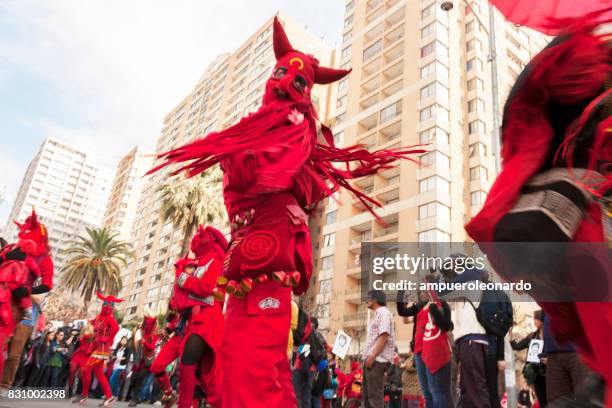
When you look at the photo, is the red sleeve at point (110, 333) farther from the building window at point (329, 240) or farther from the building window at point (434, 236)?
the building window at point (329, 240)

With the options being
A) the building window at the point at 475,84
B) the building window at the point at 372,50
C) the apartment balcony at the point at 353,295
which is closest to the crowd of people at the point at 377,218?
the apartment balcony at the point at 353,295

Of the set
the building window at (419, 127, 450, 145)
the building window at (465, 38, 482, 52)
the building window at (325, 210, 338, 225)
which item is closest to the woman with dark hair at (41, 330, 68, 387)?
the building window at (419, 127, 450, 145)

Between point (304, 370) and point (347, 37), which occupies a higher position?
point (347, 37)

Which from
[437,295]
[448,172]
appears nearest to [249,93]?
[448,172]

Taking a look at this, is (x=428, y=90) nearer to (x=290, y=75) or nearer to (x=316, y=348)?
(x=316, y=348)

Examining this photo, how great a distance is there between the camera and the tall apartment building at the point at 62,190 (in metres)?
131

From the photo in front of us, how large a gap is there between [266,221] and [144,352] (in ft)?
28.5

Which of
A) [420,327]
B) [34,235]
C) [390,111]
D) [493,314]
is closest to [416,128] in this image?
[390,111]

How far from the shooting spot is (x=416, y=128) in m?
31.7

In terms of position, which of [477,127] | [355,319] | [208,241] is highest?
[477,127]

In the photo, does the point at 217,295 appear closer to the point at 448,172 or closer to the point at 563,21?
the point at 563,21

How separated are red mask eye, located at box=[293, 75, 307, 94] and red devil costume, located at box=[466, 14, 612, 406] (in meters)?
1.56

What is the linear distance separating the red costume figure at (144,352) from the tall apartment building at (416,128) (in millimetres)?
18894

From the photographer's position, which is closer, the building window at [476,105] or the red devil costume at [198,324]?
the red devil costume at [198,324]
